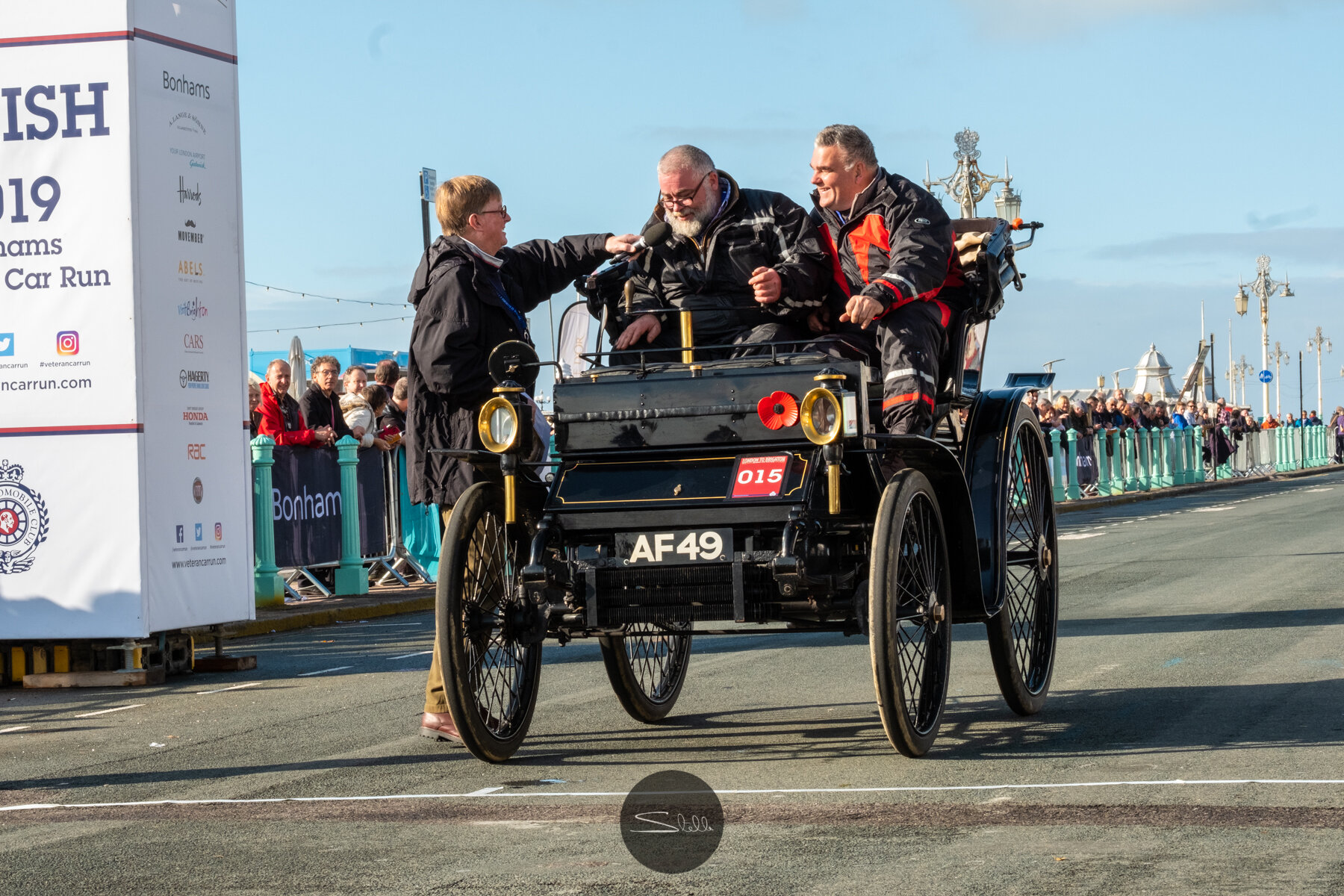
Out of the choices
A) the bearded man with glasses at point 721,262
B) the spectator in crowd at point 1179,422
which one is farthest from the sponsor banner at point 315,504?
the spectator in crowd at point 1179,422

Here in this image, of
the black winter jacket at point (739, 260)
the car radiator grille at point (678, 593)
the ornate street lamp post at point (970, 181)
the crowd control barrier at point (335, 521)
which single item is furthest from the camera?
the ornate street lamp post at point (970, 181)

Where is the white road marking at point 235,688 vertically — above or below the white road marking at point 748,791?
below

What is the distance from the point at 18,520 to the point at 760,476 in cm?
578

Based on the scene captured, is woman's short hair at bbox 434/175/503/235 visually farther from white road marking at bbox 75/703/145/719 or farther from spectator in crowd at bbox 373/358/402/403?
spectator in crowd at bbox 373/358/402/403

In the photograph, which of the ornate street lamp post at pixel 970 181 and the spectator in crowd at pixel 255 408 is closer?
the spectator in crowd at pixel 255 408

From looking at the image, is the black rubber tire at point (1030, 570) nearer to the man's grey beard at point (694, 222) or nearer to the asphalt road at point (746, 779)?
→ the asphalt road at point (746, 779)

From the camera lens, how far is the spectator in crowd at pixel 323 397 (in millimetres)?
15156

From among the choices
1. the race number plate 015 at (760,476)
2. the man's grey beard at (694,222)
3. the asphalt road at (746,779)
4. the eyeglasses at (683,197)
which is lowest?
the asphalt road at (746,779)

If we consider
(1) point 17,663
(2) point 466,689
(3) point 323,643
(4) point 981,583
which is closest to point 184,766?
(2) point 466,689

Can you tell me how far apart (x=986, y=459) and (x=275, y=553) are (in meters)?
8.57

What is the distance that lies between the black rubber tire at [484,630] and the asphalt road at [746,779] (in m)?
0.20

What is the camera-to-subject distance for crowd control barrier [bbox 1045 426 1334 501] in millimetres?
31438

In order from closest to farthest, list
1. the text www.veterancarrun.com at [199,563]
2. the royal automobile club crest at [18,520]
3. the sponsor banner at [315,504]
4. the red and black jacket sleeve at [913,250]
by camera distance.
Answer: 1. the red and black jacket sleeve at [913,250]
2. the royal automobile club crest at [18,520]
3. the text www.veterancarrun.com at [199,563]
4. the sponsor banner at [315,504]

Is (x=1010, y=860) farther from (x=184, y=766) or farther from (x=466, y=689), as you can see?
(x=184, y=766)
